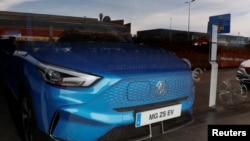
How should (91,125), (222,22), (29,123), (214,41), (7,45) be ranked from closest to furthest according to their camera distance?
(91,125)
(29,123)
(7,45)
(214,41)
(222,22)

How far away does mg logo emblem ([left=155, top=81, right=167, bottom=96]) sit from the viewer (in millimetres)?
2740

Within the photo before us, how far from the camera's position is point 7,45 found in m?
4.66

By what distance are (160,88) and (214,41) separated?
10.0 feet

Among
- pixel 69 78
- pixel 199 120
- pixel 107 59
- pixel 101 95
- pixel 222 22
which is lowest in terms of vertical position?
pixel 199 120

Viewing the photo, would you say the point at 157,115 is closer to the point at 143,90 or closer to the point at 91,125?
the point at 143,90

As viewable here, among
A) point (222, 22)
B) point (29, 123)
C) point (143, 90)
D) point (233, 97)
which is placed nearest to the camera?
point (143, 90)

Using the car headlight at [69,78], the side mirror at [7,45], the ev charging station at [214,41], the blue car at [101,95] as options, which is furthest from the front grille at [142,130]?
the ev charging station at [214,41]

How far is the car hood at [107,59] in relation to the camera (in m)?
2.59

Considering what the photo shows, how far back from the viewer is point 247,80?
762 centimetres

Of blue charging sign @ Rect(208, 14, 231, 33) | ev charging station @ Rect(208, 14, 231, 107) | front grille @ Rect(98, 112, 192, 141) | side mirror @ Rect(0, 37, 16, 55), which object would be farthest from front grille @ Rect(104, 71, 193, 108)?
blue charging sign @ Rect(208, 14, 231, 33)

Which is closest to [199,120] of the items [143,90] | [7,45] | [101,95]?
[143,90]

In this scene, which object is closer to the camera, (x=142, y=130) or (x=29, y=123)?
(x=142, y=130)

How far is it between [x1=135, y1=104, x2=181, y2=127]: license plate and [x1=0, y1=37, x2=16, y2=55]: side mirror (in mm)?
2358

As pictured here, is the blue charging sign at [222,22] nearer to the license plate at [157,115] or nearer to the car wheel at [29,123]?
the license plate at [157,115]
